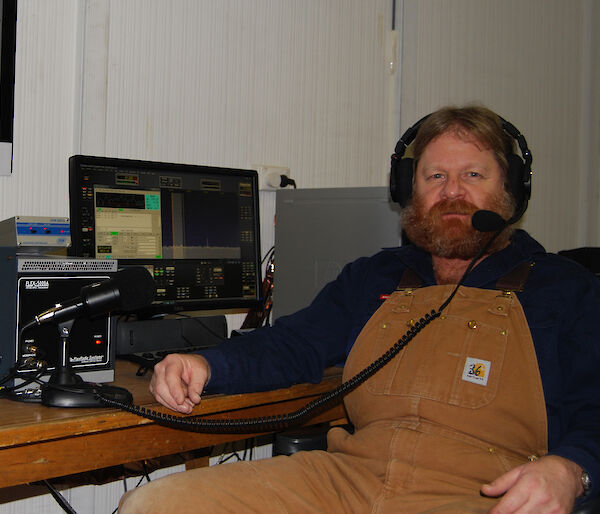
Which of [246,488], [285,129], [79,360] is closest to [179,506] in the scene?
[246,488]

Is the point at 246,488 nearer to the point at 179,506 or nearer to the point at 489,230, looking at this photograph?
the point at 179,506

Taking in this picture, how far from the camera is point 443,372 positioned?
1.46m

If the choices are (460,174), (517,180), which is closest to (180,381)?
(460,174)

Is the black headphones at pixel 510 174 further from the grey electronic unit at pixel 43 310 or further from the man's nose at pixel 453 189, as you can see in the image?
the grey electronic unit at pixel 43 310

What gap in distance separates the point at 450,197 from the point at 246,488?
2.77 feet

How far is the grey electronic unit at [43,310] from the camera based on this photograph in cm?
133

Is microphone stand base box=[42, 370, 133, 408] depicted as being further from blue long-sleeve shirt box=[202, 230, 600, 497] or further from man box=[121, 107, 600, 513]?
blue long-sleeve shirt box=[202, 230, 600, 497]

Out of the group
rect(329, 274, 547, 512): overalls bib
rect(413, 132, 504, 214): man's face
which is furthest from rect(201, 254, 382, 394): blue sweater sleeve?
rect(413, 132, 504, 214): man's face

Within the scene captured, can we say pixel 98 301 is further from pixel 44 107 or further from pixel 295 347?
pixel 44 107

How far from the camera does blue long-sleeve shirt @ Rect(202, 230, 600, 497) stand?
1.38 metres

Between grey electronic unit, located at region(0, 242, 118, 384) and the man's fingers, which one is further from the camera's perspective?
grey electronic unit, located at region(0, 242, 118, 384)

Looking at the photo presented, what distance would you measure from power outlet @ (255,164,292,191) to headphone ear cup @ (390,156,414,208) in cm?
70

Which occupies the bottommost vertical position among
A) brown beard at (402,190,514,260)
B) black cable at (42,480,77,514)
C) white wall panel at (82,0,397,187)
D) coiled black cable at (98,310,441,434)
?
black cable at (42,480,77,514)

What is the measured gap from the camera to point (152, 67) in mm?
2137
